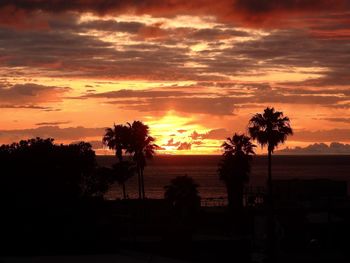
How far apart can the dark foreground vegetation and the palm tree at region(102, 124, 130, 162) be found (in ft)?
13.0

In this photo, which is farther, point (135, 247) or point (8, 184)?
point (8, 184)

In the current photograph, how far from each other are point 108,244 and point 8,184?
16412 mm

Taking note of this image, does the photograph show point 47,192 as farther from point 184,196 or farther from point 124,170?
point 124,170

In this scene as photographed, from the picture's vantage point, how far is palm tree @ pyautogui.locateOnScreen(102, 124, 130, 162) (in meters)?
85.6

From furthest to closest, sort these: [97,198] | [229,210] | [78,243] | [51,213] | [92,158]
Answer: [229,210] → [92,158] → [97,198] → [51,213] → [78,243]

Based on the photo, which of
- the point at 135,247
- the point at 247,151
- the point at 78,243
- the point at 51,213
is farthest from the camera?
the point at 247,151

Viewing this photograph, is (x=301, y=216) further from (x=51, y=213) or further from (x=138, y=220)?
(x=51, y=213)

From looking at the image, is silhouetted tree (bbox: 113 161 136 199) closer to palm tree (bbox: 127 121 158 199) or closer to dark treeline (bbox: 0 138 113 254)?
palm tree (bbox: 127 121 158 199)

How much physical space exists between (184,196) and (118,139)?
21507 millimetres

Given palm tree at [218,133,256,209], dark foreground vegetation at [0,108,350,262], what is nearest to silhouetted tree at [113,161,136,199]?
dark foreground vegetation at [0,108,350,262]

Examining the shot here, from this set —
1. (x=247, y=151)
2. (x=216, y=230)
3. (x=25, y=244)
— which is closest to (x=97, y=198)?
(x=25, y=244)

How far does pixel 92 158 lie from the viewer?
214 feet

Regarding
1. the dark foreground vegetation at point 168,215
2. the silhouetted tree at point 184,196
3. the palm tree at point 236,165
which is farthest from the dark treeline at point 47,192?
the palm tree at point 236,165

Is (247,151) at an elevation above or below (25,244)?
above
